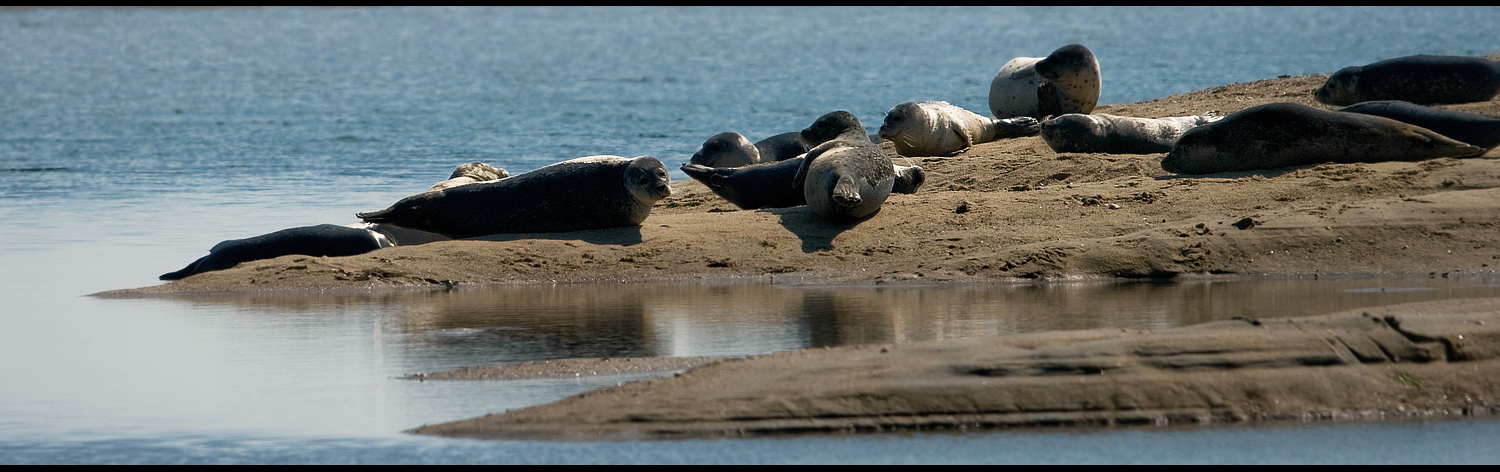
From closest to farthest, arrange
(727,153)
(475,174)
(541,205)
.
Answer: (541,205) < (475,174) < (727,153)

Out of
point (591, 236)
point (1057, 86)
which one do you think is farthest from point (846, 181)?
point (1057, 86)

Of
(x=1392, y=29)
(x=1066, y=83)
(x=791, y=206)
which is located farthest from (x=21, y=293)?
(x=1392, y=29)

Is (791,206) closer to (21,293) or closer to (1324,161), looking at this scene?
(1324,161)

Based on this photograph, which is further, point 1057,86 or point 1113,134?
point 1057,86

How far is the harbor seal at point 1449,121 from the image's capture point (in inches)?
358

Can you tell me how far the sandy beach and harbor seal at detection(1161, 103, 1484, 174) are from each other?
152 mm

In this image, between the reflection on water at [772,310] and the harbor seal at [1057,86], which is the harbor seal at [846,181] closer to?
the reflection on water at [772,310]

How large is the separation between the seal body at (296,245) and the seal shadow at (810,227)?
7.23ft

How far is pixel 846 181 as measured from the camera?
8.50m

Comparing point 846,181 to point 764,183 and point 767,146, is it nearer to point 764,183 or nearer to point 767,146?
point 764,183

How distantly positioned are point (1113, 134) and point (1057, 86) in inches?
102

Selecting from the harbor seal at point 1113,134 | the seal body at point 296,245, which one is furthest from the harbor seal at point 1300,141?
the seal body at point 296,245

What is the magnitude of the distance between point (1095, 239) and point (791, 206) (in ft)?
6.97

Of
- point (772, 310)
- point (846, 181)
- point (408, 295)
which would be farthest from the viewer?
point (846, 181)
